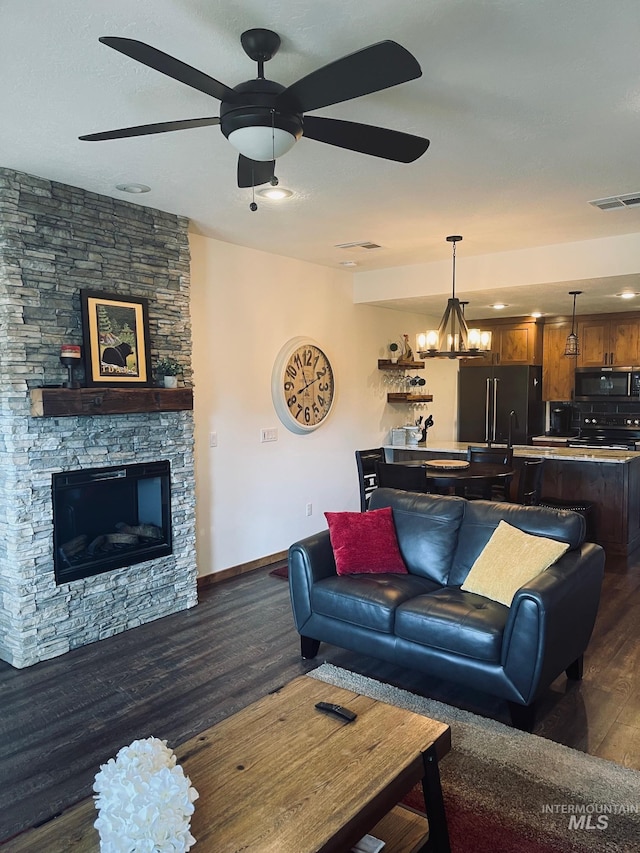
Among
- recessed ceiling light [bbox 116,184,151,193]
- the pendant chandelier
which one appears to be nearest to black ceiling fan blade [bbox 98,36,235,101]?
recessed ceiling light [bbox 116,184,151,193]

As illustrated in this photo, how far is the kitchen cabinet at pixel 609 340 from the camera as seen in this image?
24.4ft

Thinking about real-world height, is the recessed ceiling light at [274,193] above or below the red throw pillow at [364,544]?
above

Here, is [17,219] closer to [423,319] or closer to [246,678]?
[246,678]

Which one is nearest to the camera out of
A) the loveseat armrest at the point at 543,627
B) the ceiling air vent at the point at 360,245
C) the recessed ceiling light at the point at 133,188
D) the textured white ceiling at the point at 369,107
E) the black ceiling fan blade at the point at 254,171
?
the textured white ceiling at the point at 369,107

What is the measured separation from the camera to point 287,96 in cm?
194

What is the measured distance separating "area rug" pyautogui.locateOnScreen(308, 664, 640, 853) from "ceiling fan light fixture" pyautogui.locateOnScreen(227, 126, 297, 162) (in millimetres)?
2402

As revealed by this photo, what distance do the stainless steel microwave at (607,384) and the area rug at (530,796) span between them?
5.76 m

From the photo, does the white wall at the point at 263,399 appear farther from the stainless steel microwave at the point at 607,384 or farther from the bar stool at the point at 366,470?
the stainless steel microwave at the point at 607,384

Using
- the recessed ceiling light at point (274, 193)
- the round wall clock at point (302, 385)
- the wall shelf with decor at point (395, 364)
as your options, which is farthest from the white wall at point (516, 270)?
the recessed ceiling light at point (274, 193)

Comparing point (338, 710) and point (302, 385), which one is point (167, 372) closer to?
point (302, 385)

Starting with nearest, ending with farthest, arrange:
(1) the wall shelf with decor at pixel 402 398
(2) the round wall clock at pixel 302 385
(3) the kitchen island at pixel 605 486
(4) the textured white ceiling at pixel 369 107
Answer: (4) the textured white ceiling at pixel 369 107
(2) the round wall clock at pixel 302 385
(3) the kitchen island at pixel 605 486
(1) the wall shelf with decor at pixel 402 398

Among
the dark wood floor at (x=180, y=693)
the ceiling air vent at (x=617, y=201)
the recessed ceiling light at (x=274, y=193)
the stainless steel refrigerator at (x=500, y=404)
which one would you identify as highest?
the recessed ceiling light at (x=274, y=193)

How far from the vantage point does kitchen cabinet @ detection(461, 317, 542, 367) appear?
25.8 feet

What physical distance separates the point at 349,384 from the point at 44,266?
11.6ft
